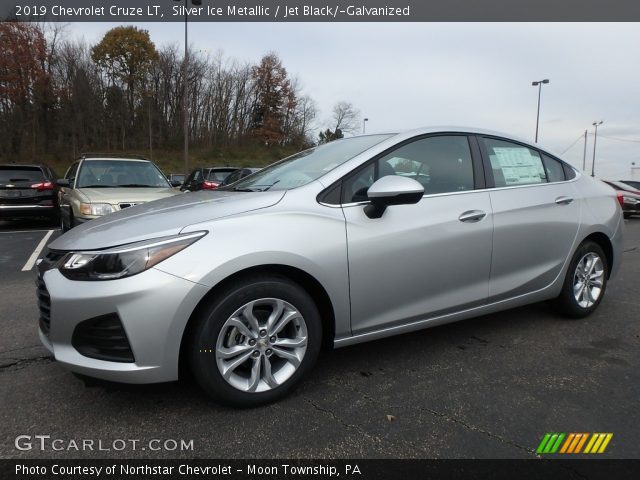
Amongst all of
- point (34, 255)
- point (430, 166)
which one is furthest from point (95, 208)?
point (430, 166)

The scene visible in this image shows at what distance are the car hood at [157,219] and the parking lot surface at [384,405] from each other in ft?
2.52

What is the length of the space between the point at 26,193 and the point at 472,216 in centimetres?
1025

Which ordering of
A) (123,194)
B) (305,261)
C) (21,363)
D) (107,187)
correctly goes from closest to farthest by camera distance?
(305,261), (21,363), (123,194), (107,187)

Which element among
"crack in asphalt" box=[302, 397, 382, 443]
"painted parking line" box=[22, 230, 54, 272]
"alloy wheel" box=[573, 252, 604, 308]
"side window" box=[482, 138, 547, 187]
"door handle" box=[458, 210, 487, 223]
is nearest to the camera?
"crack in asphalt" box=[302, 397, 382, 443]

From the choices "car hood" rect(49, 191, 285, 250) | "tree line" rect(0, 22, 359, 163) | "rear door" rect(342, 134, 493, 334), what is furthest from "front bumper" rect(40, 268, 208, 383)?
"tree line" rect(0, 22, 359, 163)

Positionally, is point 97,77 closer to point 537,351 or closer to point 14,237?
point 14,237

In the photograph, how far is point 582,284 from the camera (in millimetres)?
3789

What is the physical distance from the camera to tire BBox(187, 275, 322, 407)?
216 centimetres

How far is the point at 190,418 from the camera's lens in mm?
2252

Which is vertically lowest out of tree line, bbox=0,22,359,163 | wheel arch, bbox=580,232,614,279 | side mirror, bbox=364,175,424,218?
wheel arch, bbox=580,232,614,279

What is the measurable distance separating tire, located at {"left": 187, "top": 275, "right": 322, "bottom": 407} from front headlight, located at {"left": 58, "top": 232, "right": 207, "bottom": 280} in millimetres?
323

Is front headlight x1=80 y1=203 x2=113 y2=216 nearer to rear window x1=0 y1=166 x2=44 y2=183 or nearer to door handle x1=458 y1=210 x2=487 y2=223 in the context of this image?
door handle x1=458 y1=210 x2=487 y2=223

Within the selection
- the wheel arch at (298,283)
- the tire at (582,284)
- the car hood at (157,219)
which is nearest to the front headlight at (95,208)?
the car hood at (157,219)

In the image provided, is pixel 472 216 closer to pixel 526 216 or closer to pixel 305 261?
pixel 526 216
